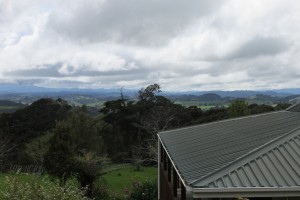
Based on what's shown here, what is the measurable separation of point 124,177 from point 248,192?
91.2 feet

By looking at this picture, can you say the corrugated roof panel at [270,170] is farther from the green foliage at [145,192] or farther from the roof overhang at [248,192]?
the green foliage at [145,192]

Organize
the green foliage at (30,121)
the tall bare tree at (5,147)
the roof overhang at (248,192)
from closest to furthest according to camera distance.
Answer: the roof overhang at (248,192) → the tall bare tree at (5,147) → the green foliage at (30,121)

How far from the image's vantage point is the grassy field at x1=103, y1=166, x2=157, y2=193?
3109 cm

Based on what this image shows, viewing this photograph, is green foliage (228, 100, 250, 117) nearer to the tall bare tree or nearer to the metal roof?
the tall bare tree

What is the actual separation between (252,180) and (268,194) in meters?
0.41

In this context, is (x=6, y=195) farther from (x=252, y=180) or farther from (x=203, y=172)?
(x=252, y=180)

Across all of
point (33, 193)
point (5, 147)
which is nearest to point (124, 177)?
point (5, 147)

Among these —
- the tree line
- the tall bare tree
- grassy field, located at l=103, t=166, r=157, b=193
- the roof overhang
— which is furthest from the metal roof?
the tall bare tree

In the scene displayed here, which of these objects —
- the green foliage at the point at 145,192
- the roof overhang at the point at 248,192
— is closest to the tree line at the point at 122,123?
the green foliage at the point at 145,192

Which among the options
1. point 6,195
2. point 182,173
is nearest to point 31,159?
point 6,195

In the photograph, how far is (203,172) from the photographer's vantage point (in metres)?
9.09

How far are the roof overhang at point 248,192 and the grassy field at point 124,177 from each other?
2154cm

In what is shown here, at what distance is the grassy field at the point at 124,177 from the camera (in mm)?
31087

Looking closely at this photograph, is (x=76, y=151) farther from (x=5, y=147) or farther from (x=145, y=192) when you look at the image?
(x=5, y=147)
